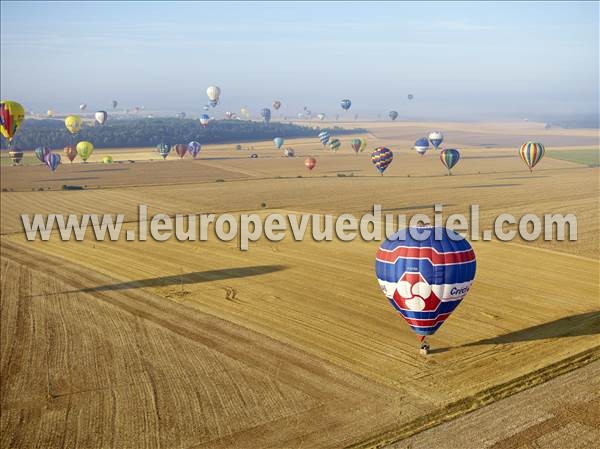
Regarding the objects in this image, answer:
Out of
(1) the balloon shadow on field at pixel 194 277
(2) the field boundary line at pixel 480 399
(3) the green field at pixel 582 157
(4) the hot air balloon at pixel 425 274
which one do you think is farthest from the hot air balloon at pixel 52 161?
(2) the field boundary line at pixel 480 399

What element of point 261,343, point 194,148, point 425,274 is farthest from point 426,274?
point 194,148

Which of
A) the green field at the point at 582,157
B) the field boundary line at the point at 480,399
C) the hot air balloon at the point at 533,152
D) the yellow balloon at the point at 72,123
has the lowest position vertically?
the field boundary line at the point at 480,399

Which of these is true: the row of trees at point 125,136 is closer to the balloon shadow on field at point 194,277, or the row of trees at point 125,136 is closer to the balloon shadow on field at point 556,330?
the balloon shadow on field at point 194,277

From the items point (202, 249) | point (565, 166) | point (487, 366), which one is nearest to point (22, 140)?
point (565, 166)

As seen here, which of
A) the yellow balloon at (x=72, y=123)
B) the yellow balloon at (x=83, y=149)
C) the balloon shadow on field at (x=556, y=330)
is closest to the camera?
the balloon shadow on field at (x=556, y=330)

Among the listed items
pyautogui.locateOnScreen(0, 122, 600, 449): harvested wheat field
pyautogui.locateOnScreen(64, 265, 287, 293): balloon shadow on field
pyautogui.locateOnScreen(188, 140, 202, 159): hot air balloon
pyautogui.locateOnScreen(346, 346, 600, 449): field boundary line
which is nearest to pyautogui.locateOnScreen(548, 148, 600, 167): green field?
pyautogui.locateOnScreen(188, 140, 202, 159): hot air balloon

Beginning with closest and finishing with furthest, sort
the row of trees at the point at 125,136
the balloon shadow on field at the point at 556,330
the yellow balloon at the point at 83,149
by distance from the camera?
the balloon shadow on field at the point at 556,330 < the yellow balloon at the point at 83,149 < the row of trees at the point at 125,136

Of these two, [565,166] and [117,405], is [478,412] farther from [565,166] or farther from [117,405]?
[565,166]
